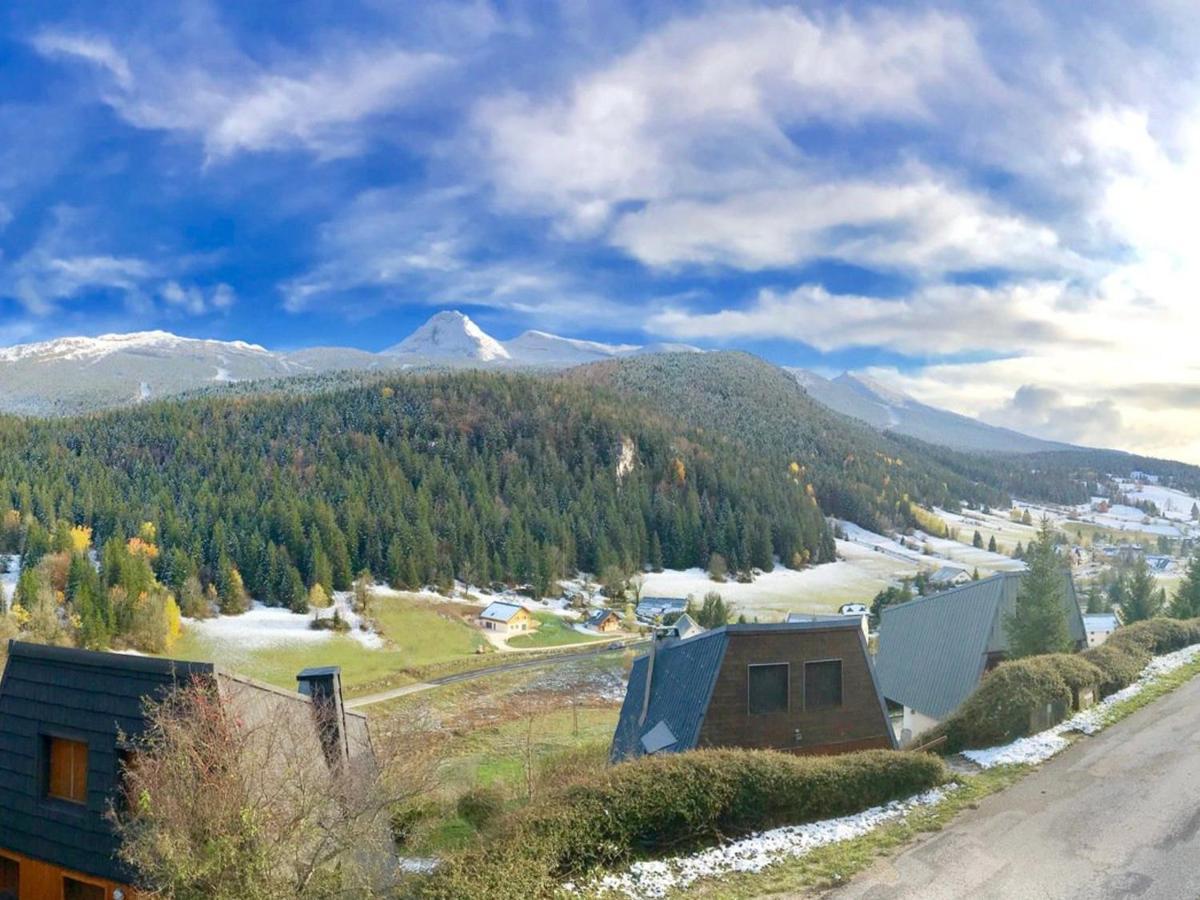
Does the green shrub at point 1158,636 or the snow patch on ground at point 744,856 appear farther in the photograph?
the green shrub at point 1158,636

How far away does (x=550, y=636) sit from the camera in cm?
10838

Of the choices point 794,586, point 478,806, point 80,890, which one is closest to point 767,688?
point 478,806

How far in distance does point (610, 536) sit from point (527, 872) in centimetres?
15171

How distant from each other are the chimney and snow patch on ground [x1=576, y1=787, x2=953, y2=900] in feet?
21.6

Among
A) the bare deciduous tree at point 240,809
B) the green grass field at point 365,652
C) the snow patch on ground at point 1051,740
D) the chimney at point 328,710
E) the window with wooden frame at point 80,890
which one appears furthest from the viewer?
the green grass field at point 365,652

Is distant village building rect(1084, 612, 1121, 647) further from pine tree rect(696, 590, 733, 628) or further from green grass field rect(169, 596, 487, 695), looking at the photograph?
green grass field rect(169, 596, 487, 695)

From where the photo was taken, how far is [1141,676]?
76.8 ft

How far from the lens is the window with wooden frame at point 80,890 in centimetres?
1350

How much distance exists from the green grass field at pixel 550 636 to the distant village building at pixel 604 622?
9.93 feet

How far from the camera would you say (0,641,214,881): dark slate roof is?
1327 cm

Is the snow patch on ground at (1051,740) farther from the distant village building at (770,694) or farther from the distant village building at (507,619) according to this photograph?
the distant village building at (507,619)

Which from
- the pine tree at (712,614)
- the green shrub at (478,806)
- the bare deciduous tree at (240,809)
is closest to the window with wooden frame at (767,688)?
the green shrub at (478,806)

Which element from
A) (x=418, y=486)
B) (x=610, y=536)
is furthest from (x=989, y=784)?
(x=418, y=486)

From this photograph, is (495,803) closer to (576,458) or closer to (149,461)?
(149,461)
